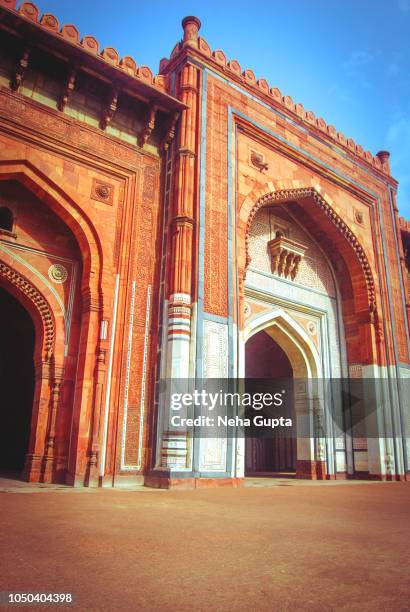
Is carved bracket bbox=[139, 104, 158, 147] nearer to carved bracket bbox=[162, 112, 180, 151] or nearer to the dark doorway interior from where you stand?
carved bracket bbox=[162, 112, 180, 151]

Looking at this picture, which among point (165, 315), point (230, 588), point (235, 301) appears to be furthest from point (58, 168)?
point (230, 588)

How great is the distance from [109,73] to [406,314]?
7.54 metres

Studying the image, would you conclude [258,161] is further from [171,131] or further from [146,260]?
[146,260]

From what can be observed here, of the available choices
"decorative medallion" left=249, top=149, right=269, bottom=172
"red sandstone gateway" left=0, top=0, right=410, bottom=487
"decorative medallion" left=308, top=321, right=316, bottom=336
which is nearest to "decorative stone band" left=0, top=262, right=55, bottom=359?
"red sandstone gateway" left=0, top=0, right=410, bottom=487

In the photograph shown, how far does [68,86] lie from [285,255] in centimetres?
474

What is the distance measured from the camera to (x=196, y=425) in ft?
20.1

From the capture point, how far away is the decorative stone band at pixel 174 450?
586cm

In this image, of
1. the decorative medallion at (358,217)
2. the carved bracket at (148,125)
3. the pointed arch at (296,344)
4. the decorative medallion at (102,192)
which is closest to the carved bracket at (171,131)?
the carved bracket at (148,125)

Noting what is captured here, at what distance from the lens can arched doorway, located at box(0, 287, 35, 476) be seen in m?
8.59

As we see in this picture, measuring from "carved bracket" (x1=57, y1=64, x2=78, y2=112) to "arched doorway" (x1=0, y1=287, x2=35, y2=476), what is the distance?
138 inches

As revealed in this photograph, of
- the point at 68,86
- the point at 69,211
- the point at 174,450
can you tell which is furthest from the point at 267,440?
the point at 68,86

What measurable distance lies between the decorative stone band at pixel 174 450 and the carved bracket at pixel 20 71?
483cm

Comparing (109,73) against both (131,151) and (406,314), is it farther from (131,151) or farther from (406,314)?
(406,314)

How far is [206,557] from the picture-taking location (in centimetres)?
190
